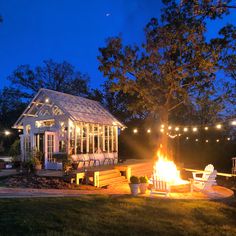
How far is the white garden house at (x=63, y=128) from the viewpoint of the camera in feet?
44.8

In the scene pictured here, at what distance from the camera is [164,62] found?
15.4 meters

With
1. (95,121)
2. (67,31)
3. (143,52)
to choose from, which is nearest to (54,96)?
(95,121)

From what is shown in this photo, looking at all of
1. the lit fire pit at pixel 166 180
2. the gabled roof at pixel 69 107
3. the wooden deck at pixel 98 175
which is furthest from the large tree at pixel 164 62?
the lit fire pit at pixel 166 180

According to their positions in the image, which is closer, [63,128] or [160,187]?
[160,187]

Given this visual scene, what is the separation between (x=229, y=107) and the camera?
22.2 metres

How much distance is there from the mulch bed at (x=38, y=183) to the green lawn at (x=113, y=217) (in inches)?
84.2

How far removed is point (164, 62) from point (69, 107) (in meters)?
5.60

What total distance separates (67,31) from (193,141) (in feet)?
293

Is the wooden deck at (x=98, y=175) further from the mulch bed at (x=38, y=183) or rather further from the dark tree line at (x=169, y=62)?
the dark tree line at (x=169, y=62)

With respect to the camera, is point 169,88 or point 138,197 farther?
point 169,88

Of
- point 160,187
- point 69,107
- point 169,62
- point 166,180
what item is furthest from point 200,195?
point 69,107

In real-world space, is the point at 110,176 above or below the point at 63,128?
below

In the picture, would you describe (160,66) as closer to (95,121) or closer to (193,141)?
(95,121)

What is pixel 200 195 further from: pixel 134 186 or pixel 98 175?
pixel 98 175
